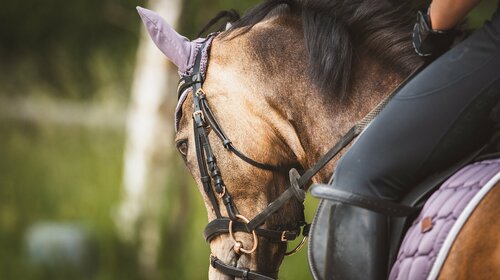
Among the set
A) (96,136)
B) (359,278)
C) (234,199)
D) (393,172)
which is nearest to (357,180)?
(393,172)

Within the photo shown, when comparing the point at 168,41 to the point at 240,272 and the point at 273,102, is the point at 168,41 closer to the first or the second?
the point at 273,102

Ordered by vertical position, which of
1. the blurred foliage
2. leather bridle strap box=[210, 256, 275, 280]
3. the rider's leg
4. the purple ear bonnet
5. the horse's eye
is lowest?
leather bridle strap box=[210, 256, 275, 280]

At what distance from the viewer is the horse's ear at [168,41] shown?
9.94 ft

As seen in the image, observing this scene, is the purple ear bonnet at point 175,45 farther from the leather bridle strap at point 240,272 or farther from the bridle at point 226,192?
the leather bridle strap at point 240,272

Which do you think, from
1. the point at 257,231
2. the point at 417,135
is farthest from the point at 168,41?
the point at 417,135

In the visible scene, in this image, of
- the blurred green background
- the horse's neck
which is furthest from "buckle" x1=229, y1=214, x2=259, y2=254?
the blurred green background

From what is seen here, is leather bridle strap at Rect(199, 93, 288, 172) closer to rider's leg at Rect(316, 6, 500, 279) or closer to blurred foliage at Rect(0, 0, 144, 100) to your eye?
rider's leg at Rect(316, 6, 500, 279)

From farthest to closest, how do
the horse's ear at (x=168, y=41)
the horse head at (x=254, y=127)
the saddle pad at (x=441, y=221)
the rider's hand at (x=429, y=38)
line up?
the horse's ear at (x=168, y=41) < the horse head at (x=254, y=127) < the rider's hand at (x=429, y=38) < the saddle pad at (x=441, y=221)

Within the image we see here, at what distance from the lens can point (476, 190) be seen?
2176mm

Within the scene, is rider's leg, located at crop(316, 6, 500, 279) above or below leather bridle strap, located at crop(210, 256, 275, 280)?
above

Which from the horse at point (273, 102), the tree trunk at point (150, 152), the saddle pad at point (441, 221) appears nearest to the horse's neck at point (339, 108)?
the horse at point (273, 102)

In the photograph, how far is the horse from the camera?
284cm

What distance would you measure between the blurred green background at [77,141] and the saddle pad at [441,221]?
5.11 meters

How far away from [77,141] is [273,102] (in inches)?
303
